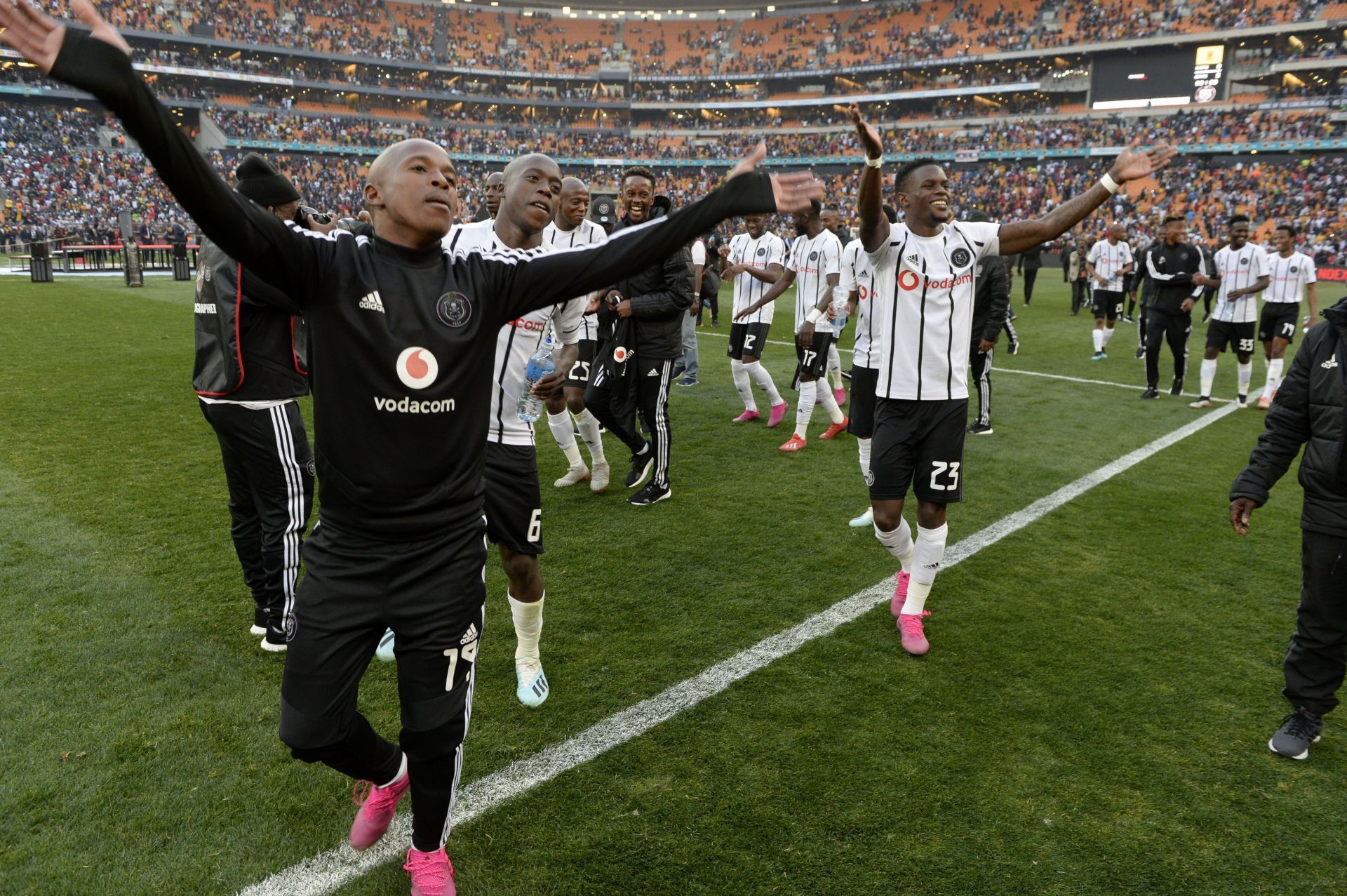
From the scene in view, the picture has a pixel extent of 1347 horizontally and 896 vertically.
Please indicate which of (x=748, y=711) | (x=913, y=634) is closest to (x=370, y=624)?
(x=748, y=711)

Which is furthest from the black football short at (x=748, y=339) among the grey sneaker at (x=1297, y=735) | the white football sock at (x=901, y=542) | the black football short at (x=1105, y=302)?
the black football short at (x=1105, y=302)

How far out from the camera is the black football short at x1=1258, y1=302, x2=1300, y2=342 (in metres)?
10.9

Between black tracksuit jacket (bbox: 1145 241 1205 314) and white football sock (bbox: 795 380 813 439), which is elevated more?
black tracksuit jacket (bbox: 1145 241 1205 314)

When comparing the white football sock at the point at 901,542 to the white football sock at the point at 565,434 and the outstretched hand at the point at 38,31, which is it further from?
the outstretched hand at the point at 38,31

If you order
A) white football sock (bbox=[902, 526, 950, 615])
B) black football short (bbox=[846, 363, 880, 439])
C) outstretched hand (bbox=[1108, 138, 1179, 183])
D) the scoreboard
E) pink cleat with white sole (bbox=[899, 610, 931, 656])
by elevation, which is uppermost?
the scoreboard

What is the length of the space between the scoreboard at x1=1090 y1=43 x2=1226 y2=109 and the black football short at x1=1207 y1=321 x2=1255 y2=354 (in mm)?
47587

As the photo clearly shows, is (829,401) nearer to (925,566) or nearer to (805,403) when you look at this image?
(805,403)

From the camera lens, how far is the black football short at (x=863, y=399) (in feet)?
19.2

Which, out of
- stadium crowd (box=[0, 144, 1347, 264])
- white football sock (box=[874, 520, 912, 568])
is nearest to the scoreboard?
stadium crowd (box=[0, 144, 1347, 264])

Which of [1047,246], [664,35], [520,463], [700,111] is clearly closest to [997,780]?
[520,463]

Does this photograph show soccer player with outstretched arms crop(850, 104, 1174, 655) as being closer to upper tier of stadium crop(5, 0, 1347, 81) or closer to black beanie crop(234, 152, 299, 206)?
black beanie crop(234, 152, 299, 206)

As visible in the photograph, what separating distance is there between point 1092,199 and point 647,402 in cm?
362

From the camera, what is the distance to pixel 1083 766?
3445 millimetres

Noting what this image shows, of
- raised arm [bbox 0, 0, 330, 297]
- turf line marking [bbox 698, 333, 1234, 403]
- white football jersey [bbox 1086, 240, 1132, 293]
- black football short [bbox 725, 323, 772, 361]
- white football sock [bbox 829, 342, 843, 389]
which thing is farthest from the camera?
white football jersey [bbox 1086, 240, 1132, 293]
